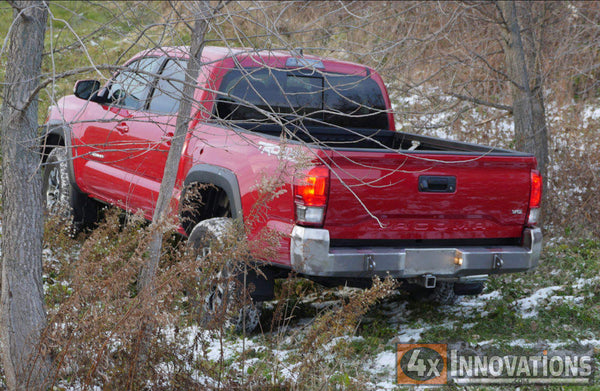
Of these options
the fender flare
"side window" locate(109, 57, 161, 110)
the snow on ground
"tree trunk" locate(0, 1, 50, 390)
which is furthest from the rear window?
the snow on ground

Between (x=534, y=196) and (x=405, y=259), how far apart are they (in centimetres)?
112

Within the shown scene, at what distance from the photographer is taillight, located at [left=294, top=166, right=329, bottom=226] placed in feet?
13.4

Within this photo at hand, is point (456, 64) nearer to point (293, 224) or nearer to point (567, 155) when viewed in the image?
point (567, 155)

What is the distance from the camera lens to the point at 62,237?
490cm

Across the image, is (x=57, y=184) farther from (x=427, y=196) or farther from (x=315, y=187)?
(x=427, y=196)

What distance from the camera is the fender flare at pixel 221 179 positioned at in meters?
4.69

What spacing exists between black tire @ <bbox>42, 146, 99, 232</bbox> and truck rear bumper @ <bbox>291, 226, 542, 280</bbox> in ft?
10.9

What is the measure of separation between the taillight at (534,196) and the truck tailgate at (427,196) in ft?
0.16

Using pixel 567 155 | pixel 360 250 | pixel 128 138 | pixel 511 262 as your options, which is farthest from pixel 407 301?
pixel 567 155

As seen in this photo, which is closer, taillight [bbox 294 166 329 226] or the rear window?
taillight [bbox 294 166 329 226]

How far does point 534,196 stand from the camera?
15.6 feet

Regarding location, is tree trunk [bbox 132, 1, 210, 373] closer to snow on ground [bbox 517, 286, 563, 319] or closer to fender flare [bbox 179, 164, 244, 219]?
fender flare [bbox 179, 164, 244, 219]

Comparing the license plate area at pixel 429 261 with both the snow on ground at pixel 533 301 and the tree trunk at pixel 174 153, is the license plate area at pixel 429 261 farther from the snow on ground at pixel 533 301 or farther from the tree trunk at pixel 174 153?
the tree trunk at pixel 174 153

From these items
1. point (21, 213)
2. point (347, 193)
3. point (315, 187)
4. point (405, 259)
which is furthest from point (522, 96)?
point (21, 213)
